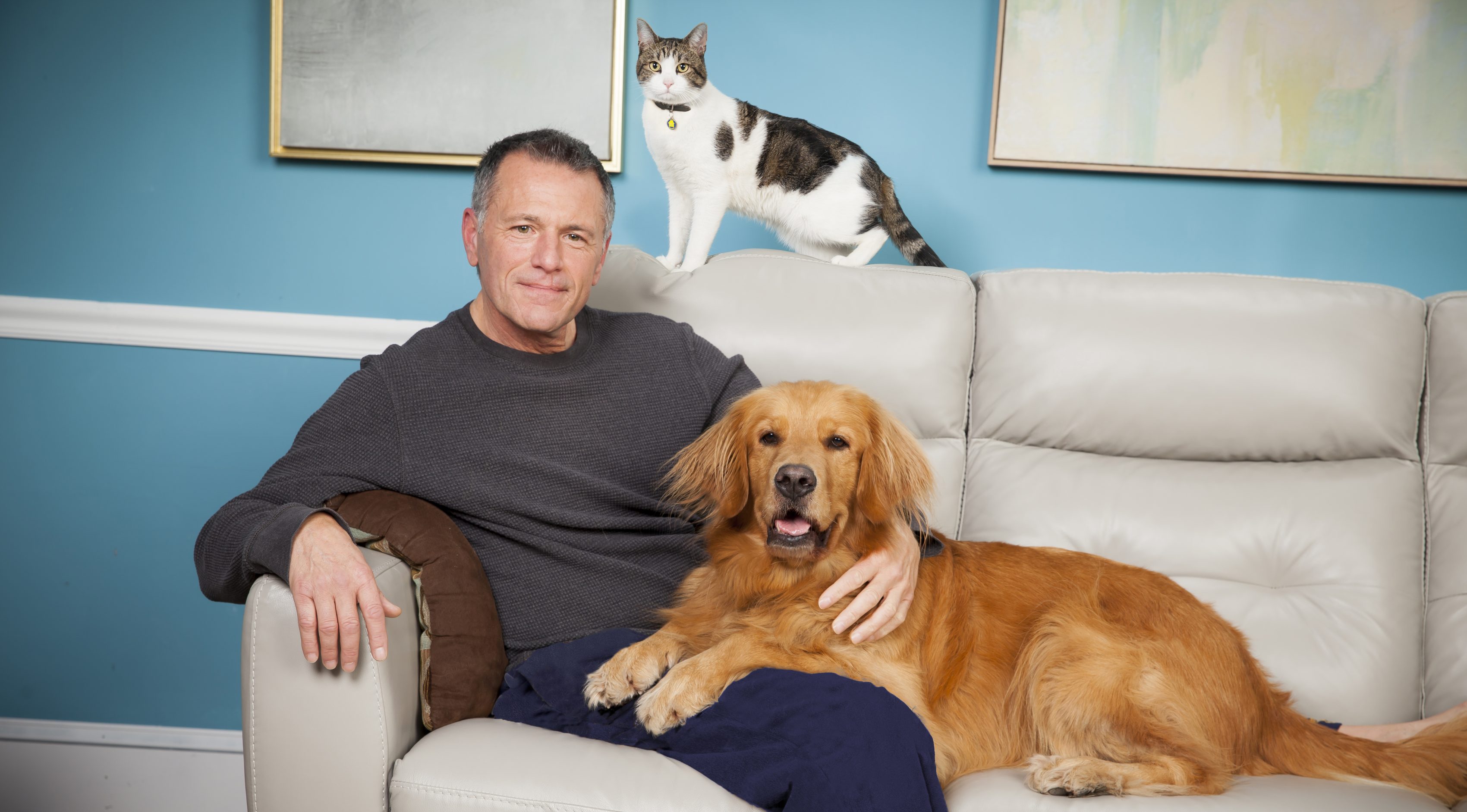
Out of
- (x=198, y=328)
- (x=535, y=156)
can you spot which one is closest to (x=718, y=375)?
(x=535, y=156)

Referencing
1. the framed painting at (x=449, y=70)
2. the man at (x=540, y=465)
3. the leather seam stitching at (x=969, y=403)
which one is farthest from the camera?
the framed painting at (x=449, y=70)

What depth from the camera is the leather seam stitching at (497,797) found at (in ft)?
4.19

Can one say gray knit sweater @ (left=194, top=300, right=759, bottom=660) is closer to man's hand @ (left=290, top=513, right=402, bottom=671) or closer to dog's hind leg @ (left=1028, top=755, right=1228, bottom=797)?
man's hand @ (left=290, top=513, right=402, bottom=671)

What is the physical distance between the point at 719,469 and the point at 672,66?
1198mm

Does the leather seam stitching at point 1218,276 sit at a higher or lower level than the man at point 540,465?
higher

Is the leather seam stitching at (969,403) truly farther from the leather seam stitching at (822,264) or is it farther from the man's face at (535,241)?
the man's face at (535,241)

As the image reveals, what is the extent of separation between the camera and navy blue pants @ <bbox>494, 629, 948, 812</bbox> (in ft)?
4.06

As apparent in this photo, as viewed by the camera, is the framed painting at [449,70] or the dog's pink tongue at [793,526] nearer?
the dog's pink tongue at [793,526]

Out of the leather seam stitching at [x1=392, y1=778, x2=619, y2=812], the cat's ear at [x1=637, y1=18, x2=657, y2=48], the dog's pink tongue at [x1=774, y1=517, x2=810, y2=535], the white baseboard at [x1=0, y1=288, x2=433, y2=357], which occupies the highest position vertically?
Result: the cat's ear at [x1=637, y1=18, x2=657, y2=48]

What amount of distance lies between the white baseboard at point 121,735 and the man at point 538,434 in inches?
62.5

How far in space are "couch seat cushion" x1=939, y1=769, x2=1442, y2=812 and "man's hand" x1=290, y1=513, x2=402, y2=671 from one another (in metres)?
0.92

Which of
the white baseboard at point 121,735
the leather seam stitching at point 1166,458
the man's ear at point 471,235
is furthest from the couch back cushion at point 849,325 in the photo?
the white baseboard at point 121,735

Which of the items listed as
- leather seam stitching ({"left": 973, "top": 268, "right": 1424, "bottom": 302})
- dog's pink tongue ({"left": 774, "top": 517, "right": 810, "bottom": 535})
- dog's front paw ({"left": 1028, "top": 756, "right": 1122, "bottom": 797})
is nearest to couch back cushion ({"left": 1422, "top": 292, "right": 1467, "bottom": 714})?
leather seam stitching ({"left": 973, "top": 268, "right": 1424, "bottom": 302})

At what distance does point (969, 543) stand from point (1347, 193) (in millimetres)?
1781
